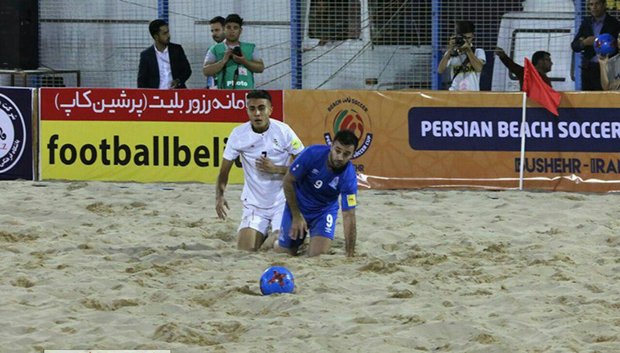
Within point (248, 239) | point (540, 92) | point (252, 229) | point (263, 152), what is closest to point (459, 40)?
point (540, 92)

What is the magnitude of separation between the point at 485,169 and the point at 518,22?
320 centimetres

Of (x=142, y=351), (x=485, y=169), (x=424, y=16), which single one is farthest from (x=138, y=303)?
(x=424, y=16)

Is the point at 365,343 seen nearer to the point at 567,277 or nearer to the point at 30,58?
the point at 567,277

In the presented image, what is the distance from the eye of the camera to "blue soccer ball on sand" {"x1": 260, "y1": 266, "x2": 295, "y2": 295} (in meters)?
8.29

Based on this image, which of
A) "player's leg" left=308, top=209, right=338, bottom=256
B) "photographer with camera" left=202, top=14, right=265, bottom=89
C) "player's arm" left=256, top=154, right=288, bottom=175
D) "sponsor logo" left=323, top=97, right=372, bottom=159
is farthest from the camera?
"photographer with camera" left=202, top=14, right=265, bottom=89

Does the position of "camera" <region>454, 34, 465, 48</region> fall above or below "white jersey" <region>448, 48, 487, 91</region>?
above

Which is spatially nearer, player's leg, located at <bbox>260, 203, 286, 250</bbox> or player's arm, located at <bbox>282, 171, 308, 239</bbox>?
player's arm, located at <bbox>282, 171, 308, 239</bbox>

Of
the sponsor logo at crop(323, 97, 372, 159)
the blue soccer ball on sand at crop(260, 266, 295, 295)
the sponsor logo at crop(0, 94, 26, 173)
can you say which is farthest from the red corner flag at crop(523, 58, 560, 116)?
the blue soccer ball on sand at crop(260, 266, 295, 295)

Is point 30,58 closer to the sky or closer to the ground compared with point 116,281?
closer to the sky

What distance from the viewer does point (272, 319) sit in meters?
7.68

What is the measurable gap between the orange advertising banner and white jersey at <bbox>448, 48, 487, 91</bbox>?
3.57 feet

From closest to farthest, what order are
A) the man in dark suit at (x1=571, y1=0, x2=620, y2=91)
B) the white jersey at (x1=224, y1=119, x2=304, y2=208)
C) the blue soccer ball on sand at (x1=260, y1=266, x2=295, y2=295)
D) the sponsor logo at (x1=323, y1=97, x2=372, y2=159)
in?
the blue soccer ball on sand at (x1=260, y1=266, x2=295, y2=295), the white jersey at (x1=224, y1=119, x2=304, y2=208), the sponsor logo at (x1=323, y1=97, x2=372, y2=159), the man in dark suit at (x1=571, y1=0, x2=620, y2=91)

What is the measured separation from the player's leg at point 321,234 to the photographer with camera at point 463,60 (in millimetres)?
4840

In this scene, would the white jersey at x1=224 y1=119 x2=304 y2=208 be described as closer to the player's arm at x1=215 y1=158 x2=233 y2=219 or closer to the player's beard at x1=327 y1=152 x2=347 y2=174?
the player's arm at x1=215 y1=158 x2=233 y2=219
